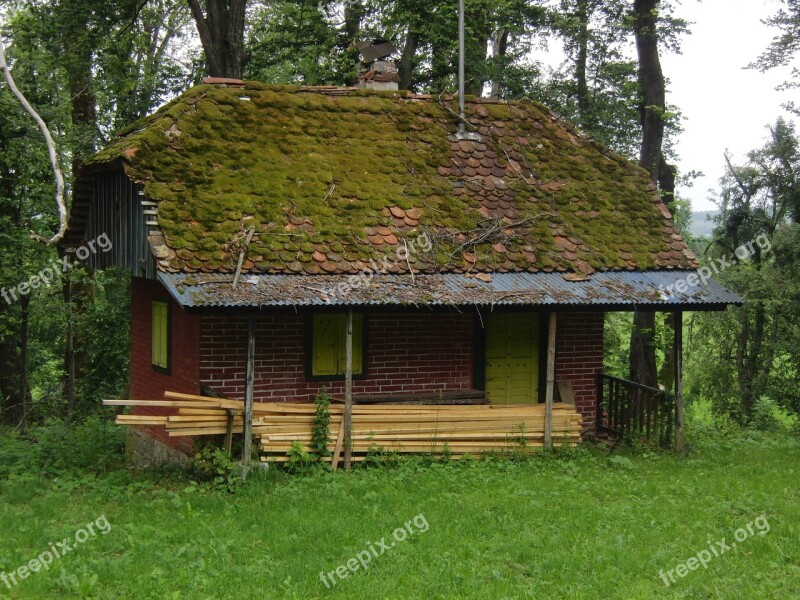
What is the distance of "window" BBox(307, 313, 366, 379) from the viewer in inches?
475

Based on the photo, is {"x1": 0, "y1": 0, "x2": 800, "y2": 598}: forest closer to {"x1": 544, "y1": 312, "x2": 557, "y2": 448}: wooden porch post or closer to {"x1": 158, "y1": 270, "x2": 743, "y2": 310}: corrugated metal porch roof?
{"x1": 544, "y1": 312, "x2": 557, "y2": 448}: wooden porch post

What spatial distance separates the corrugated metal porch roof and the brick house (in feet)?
0.11

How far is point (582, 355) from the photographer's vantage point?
13.9m

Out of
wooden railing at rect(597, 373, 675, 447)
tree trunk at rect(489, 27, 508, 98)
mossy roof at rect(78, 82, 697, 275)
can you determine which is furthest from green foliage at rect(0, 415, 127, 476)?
tree trunk at rect(489, 27, 508, 98)

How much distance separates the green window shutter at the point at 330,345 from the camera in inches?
476

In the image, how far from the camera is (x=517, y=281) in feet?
39.7

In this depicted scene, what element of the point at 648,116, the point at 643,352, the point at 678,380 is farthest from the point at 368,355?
the point at 648,116

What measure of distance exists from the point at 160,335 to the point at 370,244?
3.79 m

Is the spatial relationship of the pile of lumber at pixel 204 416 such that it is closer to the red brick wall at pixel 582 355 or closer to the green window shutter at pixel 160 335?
the green window shutter at pixel 160 335

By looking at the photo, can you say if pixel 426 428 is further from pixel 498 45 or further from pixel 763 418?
pixel 498 45

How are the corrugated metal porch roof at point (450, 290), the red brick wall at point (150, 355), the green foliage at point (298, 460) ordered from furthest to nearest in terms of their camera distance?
the red brick wall at point (150, 355)
the green foliage at point (298, 460)
the corrugated metal porch roof at point (450, 290)

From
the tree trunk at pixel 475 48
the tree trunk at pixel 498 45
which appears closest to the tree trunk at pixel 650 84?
the tree trunk at pixel 475 48

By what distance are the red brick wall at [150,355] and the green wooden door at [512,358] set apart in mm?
4558

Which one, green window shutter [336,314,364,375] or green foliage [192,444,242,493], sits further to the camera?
green window shutter [336,314,364,375]
